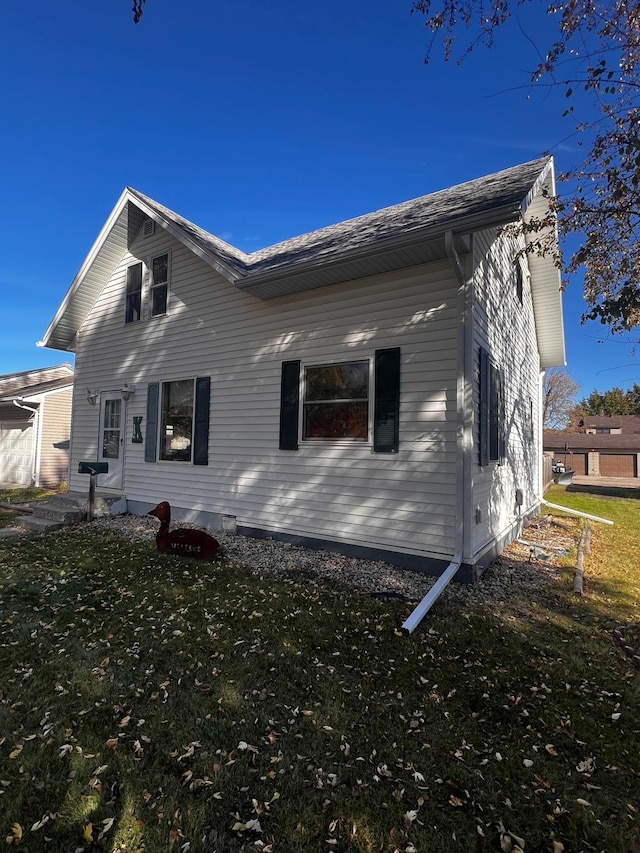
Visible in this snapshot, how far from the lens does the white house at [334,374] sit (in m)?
5.45

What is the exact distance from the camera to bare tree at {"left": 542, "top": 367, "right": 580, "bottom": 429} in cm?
4419

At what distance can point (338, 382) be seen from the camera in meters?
6.41

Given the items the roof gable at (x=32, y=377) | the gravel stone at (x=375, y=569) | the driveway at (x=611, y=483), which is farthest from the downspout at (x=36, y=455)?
the driveway at (x=611, y=483)

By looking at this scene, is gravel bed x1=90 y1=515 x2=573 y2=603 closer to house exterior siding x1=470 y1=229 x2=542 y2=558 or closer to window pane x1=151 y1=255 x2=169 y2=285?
house exterior siding x1=470 y1=229 x2=542 y2=558

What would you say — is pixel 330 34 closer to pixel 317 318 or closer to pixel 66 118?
pixel 317 318

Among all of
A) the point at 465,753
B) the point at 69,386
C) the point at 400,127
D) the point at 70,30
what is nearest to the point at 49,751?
the point at 465,753

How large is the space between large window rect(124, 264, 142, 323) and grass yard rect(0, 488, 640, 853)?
649 cm

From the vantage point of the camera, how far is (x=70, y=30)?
258 inches

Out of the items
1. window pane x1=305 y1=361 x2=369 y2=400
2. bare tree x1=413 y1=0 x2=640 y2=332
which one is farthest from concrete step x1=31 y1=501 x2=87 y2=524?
bare tree x1=413 y1=0 x2=640 y2=332

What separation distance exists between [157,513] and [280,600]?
2634 millimetres

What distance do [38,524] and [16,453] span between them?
35.5 feet

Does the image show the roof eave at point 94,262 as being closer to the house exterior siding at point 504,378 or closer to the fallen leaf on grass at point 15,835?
the house exterior siding at point 504,378

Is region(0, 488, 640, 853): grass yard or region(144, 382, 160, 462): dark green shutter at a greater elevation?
region(144, 382, 160, 462): dark green shutter

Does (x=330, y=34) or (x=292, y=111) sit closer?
(x=330, y=34)
